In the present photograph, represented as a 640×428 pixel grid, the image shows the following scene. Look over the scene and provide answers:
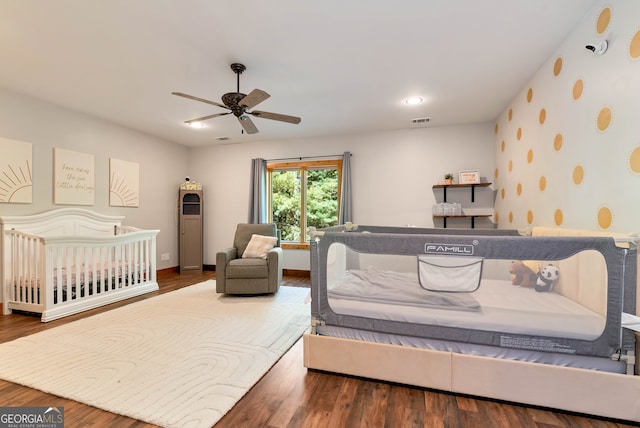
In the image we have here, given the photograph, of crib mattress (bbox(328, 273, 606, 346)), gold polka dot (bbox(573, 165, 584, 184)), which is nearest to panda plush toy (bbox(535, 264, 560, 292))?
crib mattress (bbox(328, 273, 606, 346))

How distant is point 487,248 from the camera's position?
5.23 ft

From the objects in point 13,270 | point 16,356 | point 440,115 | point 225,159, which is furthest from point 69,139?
point 440,115

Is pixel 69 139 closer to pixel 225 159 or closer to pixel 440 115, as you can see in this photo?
pixel 225 159

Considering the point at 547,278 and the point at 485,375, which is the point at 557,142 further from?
the point at 485,375

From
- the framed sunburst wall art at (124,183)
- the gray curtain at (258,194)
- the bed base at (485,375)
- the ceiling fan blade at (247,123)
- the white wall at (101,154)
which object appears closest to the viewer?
the bed base at (485,375)

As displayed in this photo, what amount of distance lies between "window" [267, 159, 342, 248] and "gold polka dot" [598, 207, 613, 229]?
11.7 ft

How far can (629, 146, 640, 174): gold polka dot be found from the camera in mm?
1561

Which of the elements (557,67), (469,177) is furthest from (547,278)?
(469,177)

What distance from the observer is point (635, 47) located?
1577mm

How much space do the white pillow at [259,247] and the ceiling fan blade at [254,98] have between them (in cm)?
207

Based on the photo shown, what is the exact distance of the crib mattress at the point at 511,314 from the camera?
4.89 ft

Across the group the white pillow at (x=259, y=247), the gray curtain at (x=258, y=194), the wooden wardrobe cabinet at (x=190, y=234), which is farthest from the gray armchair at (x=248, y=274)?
the wooden wardrobe cabinet at (x=190, y=234)

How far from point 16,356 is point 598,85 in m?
4.58

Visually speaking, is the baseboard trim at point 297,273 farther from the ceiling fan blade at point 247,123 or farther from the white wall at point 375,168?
the ceiling fan blade at point 247,123
